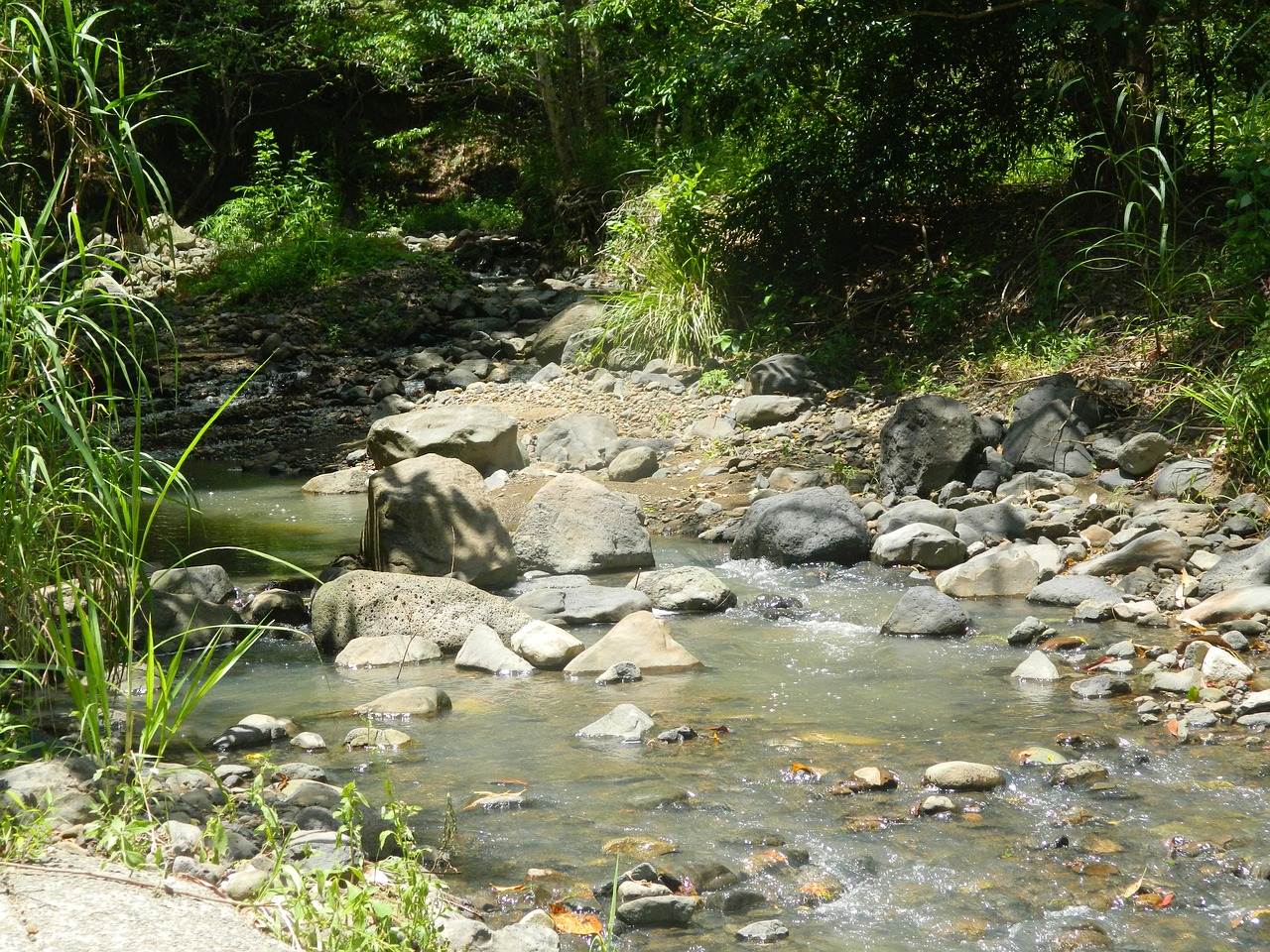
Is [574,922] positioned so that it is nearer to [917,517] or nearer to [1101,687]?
[1101,687]

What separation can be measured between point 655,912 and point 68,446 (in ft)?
6.53

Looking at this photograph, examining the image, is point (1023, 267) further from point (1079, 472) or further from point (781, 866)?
point (781, 866)

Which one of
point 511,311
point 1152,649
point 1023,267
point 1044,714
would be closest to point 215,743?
point 1044,714

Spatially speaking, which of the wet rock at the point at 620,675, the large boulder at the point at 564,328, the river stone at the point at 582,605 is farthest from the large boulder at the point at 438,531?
the large boulder at the point at 564,328

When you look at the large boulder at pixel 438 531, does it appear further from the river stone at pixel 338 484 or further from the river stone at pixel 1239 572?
the river stone at pixel 1239 572

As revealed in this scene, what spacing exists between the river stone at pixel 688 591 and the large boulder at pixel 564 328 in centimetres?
602

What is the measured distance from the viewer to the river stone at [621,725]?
388 cm

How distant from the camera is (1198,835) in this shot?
300 centimetres

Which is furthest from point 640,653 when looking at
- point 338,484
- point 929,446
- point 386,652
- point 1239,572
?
point 338,484

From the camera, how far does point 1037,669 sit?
14.3 feet

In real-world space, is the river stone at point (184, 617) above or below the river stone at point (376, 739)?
below

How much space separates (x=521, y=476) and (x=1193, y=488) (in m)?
4.17

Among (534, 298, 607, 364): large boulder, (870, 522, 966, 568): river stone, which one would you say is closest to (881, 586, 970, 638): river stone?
(870, 522, 966, 568): river stone

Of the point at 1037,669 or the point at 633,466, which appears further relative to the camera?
the point at 633,466
